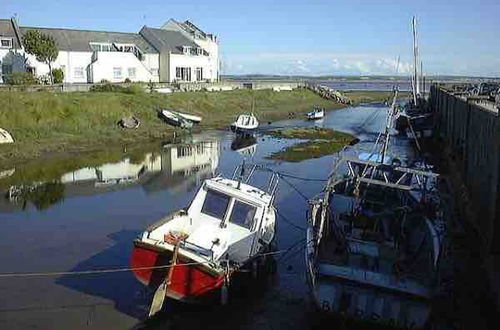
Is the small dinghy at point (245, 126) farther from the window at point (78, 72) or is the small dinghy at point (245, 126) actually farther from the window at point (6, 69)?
the window at point (6, 69)

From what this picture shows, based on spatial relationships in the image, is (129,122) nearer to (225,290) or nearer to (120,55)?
(120,55)

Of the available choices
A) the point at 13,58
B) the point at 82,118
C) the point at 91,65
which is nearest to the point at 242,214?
the point at 82,118

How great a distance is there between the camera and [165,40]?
73.9 meters

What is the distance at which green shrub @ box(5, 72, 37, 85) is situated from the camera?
51375 mm

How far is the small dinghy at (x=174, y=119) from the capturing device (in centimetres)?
4997

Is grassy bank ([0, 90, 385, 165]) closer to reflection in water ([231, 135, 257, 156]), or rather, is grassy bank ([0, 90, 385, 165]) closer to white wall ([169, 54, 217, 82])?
reflection in water ([231, 135, 257, 156])

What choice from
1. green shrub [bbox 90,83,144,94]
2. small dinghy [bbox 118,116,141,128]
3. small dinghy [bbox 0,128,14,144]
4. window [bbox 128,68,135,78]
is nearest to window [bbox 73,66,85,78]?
window [bbox 128,68,135,78]

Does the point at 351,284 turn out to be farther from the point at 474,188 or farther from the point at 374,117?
the point at 374,117

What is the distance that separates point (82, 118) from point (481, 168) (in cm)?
3131

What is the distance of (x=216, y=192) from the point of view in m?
16.5

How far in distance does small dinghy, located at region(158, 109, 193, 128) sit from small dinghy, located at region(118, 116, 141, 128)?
3.79 m

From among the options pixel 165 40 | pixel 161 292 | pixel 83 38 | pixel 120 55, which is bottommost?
pixel 161 292

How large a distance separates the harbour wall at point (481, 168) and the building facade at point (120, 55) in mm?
43780

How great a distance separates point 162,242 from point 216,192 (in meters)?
2.64
